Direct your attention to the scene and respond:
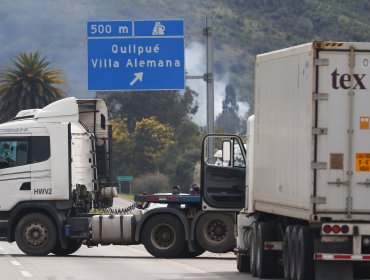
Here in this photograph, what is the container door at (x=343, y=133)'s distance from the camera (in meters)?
19.4

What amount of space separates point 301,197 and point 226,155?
9002mm

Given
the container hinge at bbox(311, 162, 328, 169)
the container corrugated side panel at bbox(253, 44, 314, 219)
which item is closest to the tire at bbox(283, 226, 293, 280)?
the container corrugated side panel at bbox(253, 44, 314, 219)

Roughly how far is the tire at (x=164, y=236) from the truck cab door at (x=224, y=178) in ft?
3.41

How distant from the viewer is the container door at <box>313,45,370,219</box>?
1944 centimetres

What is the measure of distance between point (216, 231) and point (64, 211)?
Result: 11.9 ft

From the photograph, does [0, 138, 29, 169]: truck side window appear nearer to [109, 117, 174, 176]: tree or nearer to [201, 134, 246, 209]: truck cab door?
[201, 134, 246, 209]: truck cab door

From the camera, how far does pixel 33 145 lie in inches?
1251

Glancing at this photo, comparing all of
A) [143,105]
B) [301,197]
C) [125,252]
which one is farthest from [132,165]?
[301,197]

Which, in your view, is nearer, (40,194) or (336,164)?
(336,164)

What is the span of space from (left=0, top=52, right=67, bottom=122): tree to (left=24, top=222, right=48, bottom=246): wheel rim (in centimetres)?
4928

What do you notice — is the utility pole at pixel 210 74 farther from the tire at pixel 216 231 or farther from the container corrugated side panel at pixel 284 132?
the container corrugated side panel at pixel 284 132

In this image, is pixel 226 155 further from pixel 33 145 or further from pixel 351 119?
pixel 351 119

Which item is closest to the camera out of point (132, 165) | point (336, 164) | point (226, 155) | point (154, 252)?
point (336, 164)

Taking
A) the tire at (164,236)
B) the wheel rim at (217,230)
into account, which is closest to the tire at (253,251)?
the wheel rim at (217,230)
